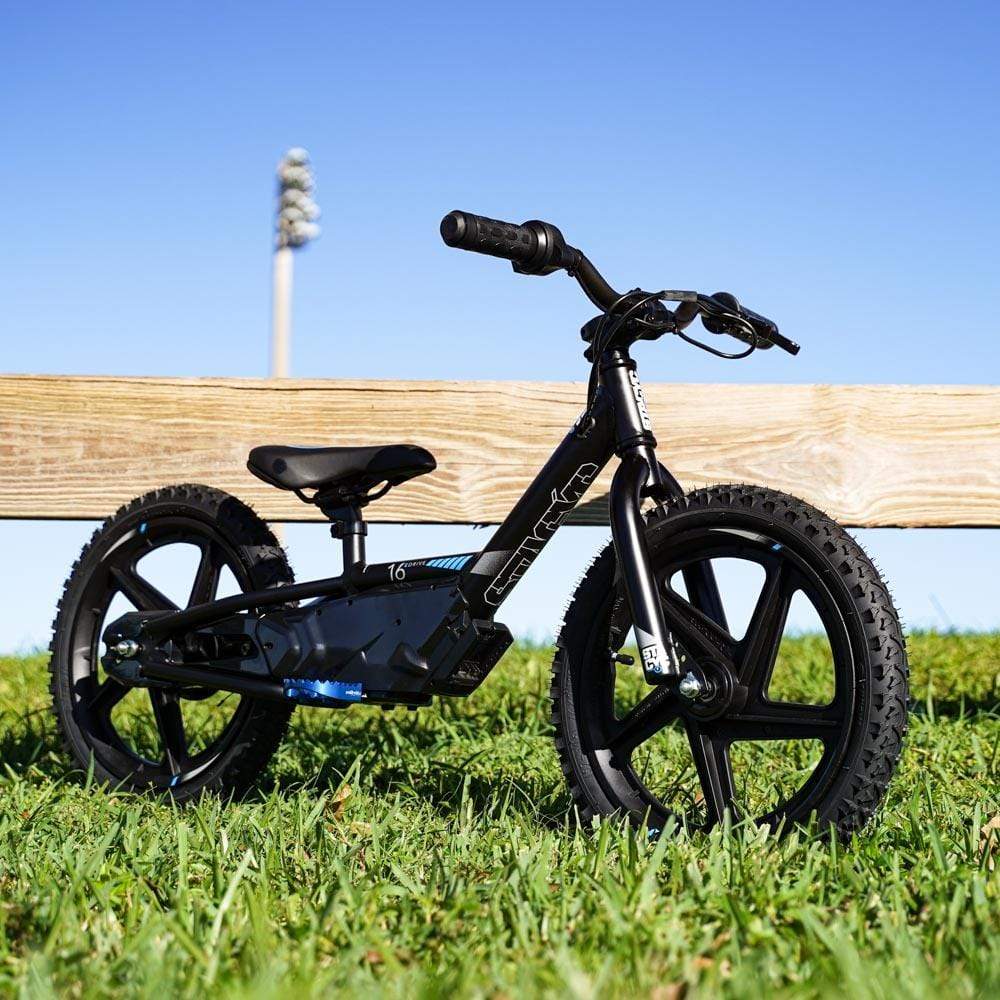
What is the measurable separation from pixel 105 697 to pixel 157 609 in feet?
1.28

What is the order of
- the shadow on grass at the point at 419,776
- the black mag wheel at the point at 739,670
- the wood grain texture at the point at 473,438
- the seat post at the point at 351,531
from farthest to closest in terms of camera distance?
the wood grain texture at the point at 473,438
the seat post at the point at 351,531
the shadow on grass at the point at 419,776
the black mag wheel at the point at 739,670

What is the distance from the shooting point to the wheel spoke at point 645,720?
10.1ft

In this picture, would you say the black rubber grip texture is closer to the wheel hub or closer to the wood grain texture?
the wheel hub

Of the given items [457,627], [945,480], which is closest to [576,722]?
[457,627]

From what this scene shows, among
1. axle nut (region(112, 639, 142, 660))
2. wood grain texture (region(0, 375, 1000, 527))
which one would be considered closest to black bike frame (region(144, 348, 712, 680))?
axle nut (region(112, 639, 142, 660))

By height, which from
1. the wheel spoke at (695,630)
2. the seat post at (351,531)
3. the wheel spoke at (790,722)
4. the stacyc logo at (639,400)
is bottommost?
the wheel spoke at (790,722)

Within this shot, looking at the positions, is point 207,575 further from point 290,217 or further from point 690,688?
point 290,217

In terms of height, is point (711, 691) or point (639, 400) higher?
point (639, 400)

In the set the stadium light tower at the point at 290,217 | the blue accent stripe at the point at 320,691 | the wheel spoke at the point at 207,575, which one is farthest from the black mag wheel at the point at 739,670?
the stadium light tower at the point at 290,217

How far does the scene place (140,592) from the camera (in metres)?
4.25

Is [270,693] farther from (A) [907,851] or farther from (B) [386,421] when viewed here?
(A) [907,851]

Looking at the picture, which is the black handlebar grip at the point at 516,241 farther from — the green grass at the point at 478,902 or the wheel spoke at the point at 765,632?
the green grass at the point at 478,902

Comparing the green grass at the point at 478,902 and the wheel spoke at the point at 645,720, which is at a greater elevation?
the wheel spoke at the point at 645,720

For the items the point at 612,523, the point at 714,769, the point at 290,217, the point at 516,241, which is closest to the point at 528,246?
the point at 516,241
